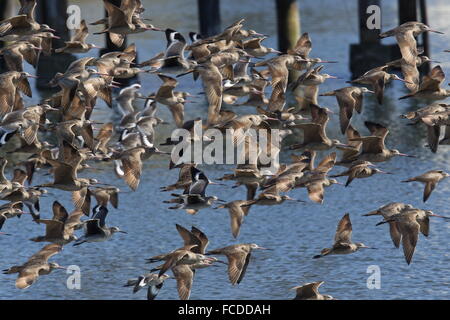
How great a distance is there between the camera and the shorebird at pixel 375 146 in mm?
23688

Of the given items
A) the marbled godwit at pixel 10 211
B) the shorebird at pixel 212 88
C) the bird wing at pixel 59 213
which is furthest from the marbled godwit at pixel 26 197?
the shorebird at pixel 212 88

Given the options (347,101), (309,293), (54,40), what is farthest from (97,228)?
(54,40)

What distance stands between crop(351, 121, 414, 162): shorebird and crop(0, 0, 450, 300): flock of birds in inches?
0.9

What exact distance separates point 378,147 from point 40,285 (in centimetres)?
616

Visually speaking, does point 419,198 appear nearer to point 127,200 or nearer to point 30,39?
point 127,200

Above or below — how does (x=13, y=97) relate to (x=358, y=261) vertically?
above

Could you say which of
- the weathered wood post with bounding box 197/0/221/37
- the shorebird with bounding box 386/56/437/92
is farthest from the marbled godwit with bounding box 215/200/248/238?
the weathered wood post with bounding box 197/0/221/37

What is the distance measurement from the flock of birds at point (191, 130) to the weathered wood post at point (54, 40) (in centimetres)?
1557

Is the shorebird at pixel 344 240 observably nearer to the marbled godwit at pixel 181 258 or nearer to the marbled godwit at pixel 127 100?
the marbled godwit at pixel 181 258

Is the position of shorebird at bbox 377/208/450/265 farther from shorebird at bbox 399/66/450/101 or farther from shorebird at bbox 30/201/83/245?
shorebird at bbox 30/201/83/245

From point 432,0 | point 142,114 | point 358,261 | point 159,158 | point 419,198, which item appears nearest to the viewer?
point 358,261

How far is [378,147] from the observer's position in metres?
24.0

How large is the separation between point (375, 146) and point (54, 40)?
20204 millimetres
